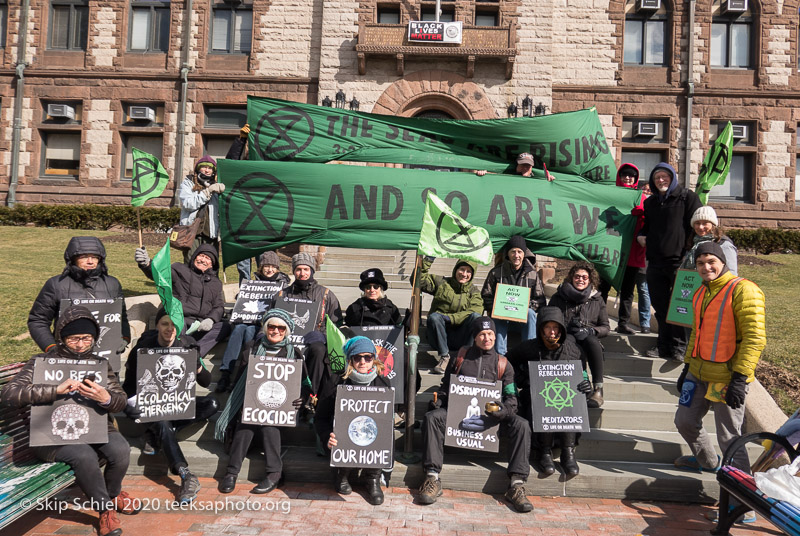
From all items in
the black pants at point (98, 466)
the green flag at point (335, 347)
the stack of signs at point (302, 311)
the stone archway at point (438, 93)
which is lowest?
the black pants at point (98, 466)

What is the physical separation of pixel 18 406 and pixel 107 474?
79cm

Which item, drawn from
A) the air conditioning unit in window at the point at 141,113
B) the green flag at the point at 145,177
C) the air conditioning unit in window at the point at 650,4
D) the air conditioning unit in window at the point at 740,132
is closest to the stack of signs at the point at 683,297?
the green flag at the point at 145,177

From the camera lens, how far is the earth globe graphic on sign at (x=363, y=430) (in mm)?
4684

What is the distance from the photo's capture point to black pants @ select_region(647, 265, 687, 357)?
657 cm

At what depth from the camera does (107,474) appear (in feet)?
13.9

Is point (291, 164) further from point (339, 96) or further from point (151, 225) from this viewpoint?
point (151, 225)

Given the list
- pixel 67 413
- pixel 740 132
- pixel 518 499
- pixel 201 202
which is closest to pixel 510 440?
pixel 518 499

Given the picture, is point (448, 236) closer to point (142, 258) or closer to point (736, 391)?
point (736, 391)

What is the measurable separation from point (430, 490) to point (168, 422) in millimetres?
2297

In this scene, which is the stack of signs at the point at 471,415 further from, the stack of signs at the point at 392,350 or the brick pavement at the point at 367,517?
the stack of signs at the point at 392,350

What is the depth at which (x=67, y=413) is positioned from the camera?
4.09 meters

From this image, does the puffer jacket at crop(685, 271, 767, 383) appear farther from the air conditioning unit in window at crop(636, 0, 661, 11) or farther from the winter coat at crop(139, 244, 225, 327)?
the air conditioning unit in window at crop(636, 0, 661, 11)

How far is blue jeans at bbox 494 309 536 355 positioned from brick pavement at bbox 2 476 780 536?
1651 mm

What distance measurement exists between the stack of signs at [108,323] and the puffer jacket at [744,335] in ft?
16.9
